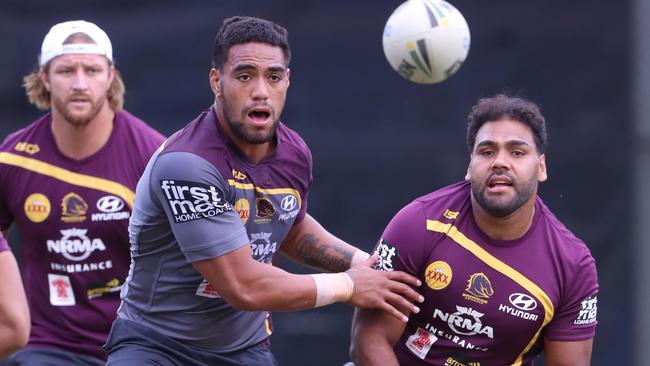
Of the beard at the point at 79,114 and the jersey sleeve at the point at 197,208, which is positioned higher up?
the beard at the point at 79,114

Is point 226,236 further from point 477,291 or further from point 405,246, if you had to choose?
point 477,291

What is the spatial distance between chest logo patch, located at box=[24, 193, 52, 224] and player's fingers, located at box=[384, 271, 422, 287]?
2.13m

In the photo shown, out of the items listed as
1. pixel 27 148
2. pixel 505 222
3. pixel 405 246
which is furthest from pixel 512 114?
pixel 27 148

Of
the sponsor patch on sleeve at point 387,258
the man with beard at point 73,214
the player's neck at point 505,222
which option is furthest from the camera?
the man with beard at point 73,214

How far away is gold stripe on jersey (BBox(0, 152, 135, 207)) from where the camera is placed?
23.5 feet

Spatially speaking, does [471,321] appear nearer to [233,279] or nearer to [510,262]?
[510,262]

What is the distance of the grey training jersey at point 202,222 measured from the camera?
5.72m

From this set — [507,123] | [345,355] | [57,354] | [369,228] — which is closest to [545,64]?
[369,228]

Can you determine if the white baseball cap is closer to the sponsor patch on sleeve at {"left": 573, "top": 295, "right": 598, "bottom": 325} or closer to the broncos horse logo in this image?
the broncos horse logo

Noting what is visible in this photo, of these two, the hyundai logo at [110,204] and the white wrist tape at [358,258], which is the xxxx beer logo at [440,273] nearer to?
the white wrist tape at [358,258]

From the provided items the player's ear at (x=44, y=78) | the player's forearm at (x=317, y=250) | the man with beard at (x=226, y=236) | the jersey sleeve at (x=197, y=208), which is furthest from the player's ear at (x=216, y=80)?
the player's ear at (x=44, y=78)

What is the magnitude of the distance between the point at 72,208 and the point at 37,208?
0.62ft

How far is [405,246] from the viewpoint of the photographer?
619cm

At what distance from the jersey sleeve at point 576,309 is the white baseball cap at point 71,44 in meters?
3.04
